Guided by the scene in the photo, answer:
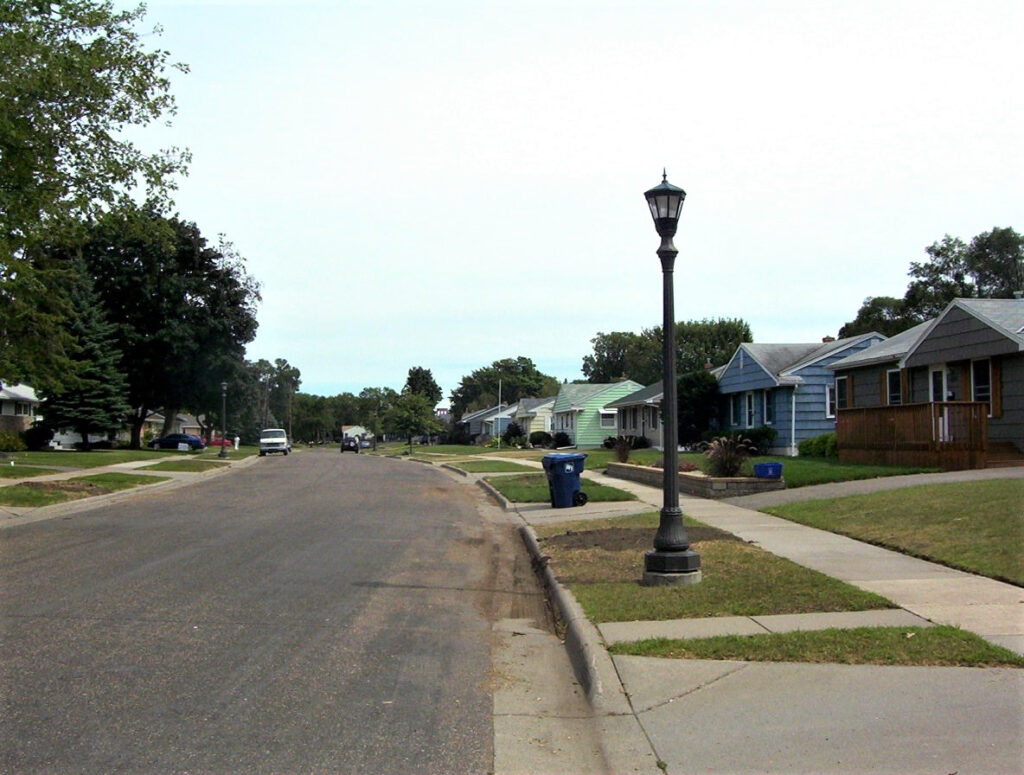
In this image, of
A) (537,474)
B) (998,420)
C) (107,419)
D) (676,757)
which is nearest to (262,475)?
(537,474)

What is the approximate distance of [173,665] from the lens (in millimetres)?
6543

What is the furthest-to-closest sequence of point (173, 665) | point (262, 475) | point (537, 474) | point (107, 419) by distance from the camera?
point (107, 419) < point (262, 475) < point (537, 474) < point (173, 665)

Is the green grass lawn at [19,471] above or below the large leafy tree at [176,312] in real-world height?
below

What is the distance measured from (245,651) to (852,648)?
4.59 metres

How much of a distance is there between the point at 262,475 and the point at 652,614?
26.8 m

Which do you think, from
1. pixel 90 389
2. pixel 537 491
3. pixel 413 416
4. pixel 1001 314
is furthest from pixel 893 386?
pixel 413 416

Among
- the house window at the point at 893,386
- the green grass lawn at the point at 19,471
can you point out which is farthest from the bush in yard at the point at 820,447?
the green grass lawn at the point at 19,471

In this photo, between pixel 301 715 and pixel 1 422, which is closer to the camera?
pixel 301 715

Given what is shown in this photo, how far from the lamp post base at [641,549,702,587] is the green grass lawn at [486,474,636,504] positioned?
31.0ft

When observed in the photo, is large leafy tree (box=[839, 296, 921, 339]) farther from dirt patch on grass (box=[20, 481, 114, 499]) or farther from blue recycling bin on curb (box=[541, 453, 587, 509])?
dirt patch on grass (box=[20, 481, 114, 499])

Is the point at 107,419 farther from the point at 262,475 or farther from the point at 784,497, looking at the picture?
the point at 784,497

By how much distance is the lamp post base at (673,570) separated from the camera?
9.09m

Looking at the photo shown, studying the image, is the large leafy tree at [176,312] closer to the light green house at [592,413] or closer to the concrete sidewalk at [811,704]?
the light green house at [592,413]

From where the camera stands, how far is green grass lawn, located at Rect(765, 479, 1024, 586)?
9.46 m
